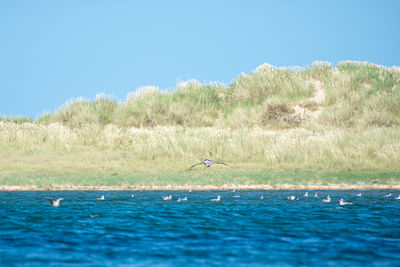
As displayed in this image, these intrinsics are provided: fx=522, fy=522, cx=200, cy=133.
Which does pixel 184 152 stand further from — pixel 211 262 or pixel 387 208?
pixel 211 262

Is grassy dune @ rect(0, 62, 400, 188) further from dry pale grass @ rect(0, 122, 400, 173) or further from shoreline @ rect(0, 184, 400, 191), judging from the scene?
shoreline @ rect(0, 184, 400, 191)

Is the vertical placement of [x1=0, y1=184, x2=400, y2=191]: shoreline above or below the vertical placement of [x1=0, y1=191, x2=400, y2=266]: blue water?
above

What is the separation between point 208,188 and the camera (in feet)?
74.1

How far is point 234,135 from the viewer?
30.8 meters

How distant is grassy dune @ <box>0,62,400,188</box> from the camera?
2481 centimetres

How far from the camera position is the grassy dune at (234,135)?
2481cm

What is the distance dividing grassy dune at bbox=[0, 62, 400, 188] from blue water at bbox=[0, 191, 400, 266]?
14.7 ft

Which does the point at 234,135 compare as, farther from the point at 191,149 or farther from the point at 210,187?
the point at 210,187

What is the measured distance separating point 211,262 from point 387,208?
8.84 m

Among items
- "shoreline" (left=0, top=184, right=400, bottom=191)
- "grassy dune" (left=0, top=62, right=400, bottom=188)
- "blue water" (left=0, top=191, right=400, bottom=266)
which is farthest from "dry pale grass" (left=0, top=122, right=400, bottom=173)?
"blue water" (left=0, top=191, right=400, bottom=266)

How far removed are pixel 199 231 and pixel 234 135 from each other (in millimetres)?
17220

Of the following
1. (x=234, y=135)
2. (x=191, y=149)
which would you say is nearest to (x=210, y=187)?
(x=191, y=149)

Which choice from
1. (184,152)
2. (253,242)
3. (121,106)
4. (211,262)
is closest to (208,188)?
(184,152)

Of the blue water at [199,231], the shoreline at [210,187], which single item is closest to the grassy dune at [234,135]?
the shoreline at [210,187]
